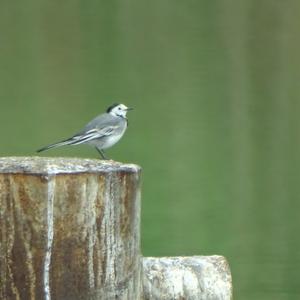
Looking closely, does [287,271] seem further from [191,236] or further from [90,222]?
[90,222]

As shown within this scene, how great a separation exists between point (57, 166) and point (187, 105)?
29.6 ft

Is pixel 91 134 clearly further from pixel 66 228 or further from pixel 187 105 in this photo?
pixel 187 105

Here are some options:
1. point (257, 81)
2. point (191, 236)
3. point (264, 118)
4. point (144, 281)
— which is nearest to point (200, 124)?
point (264, 118)

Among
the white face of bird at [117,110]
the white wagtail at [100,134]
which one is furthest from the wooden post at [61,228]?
the white face of bird at [117,110]

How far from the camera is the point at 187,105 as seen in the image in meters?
11.9

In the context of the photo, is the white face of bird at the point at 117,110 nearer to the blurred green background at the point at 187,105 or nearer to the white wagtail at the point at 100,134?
the white wagtail at the point at 100,134

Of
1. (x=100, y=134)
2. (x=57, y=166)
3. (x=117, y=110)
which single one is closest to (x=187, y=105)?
(x=117, y=110)

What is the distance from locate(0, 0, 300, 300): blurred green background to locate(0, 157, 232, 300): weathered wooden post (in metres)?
4.05

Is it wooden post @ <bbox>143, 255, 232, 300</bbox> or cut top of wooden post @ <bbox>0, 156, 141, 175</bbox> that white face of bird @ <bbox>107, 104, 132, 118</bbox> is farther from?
cut top of wooden post @ <bbox>0, 156, 141, 175</bbox>

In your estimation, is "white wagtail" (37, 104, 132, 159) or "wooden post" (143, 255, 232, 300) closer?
"wooden post" (143, 255, 232, 300)

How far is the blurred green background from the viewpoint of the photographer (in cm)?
807

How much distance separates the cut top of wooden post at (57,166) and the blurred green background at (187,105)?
160 inches

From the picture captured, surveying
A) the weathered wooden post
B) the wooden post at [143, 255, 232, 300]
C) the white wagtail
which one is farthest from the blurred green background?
the weathered wooden post

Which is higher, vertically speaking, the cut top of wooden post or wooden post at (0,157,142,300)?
the cut top of wooden post
